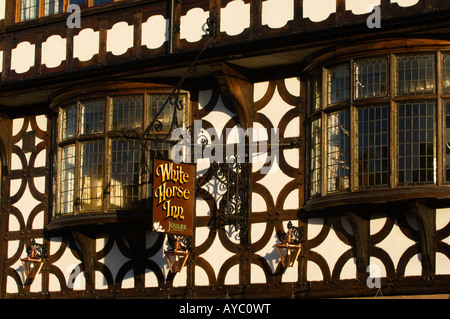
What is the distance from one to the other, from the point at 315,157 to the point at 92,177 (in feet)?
15.3

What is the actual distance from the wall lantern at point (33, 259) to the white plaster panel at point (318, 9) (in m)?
7.41

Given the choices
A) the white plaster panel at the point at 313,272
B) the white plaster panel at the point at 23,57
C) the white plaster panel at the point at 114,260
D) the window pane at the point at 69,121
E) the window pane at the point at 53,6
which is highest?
the window pane at the point at 53,6

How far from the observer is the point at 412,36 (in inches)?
821

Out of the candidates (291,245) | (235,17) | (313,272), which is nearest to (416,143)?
(291,245)

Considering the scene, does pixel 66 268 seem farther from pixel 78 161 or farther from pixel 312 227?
pixel 312 227

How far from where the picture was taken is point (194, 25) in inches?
917

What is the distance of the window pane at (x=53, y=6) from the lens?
25562 millimetres

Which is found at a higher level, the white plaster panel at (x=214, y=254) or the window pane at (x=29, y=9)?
the window pane at (x=29, y=9)

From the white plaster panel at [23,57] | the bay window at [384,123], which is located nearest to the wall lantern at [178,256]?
the bay window at [384,123]

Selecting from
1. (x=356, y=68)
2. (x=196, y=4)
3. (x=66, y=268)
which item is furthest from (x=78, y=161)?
(x=356, y=68)

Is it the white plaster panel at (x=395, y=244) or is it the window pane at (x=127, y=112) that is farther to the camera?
the window pane at (x=127, y=112)

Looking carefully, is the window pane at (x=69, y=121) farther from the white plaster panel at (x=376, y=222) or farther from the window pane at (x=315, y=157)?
the white plaster panel at (x=376, y=222)

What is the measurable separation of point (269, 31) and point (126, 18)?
3.35 meters

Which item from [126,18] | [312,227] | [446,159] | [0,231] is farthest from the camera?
[0,231]
